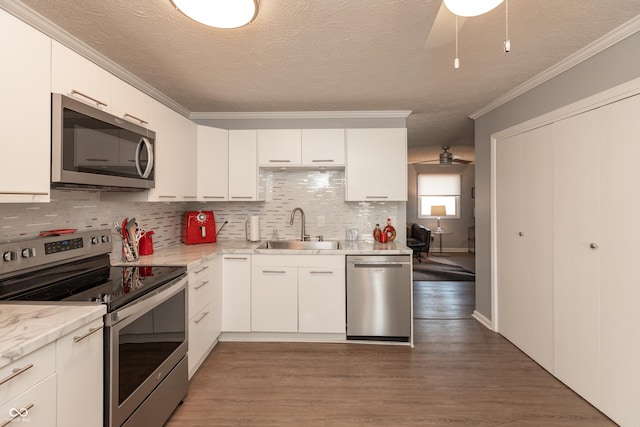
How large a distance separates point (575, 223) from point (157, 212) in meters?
3.41

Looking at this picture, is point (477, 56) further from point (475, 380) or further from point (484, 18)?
point (475, 380)

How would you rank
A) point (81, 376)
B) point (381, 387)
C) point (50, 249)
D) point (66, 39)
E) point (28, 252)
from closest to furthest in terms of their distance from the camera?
point (81, 376) < point (28, 252) < point (50, 249) < point (66, 39) < point (381, 387)

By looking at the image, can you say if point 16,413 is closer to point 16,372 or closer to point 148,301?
point 16,372

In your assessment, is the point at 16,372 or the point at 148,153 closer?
the point at 16,372

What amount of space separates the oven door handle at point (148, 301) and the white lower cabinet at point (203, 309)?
25 cm

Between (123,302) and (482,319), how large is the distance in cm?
345

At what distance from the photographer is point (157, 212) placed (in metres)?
3.02

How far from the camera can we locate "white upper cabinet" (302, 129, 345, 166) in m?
3.22

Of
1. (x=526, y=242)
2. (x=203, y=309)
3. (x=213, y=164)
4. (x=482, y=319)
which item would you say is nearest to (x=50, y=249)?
(x=203, y=309)

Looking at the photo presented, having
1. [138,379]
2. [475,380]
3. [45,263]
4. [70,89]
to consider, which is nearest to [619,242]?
[475,380]

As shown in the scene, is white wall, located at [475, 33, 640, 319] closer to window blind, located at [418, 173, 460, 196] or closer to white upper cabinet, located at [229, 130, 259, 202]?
white upper cabinet, located at [229, 130, 259, 202]

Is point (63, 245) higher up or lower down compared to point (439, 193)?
lower down

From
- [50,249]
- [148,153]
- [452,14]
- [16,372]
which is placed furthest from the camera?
[148,153]

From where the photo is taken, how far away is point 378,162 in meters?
3.23
